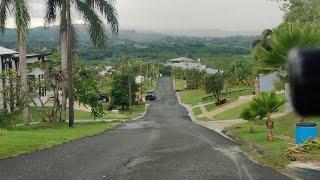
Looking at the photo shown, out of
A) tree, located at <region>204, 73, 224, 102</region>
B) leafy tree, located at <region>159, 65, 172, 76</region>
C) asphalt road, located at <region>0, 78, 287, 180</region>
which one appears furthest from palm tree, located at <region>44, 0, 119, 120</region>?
leafy tree, located at <region>159, 65, 172, 76</region>

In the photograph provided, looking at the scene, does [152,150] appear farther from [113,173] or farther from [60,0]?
[60,0]

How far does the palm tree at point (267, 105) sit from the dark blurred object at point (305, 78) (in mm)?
20693

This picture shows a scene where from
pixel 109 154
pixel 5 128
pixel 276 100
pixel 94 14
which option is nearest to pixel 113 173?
pixel 109 154

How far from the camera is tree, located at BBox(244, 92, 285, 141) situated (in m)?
21.5

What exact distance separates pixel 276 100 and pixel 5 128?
16.2 m

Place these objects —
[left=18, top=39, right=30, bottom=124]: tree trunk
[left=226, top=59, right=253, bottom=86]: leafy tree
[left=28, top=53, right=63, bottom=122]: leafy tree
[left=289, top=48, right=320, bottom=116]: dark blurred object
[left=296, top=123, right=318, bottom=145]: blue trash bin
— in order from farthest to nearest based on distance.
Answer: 1. [left=226, top=59, right=253, bottom=86]: leafy tree
2. [left=28, top=53, right=63, bottom=122]: leafy tree
3. [left=18, top=39, right=30, bottom=124]: tree trunk
4. [left=296, top=123, right=318, bottom=145]: blue trash bin
5. [left=289, top=48, right=320, bottom=116]: dark blurred object

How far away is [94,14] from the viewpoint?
35.9 m

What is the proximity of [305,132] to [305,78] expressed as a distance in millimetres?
17348

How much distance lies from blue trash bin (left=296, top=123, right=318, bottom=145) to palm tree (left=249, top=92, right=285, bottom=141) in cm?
346

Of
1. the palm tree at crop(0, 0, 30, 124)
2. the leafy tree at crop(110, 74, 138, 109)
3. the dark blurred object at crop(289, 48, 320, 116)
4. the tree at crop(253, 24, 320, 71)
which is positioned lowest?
the leafy tree at crop(110, 74, 138, 109)

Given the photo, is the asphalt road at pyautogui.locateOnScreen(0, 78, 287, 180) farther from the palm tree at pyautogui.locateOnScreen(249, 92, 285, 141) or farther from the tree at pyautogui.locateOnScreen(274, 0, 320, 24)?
the tree at pyautogui.locateOnScreen(274, 0, 320, 24)

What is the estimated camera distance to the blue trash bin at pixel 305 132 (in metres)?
17.5

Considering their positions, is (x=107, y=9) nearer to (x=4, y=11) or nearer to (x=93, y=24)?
(x=93, y=24)

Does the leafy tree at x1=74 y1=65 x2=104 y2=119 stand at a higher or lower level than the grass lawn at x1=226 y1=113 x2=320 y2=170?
higher
